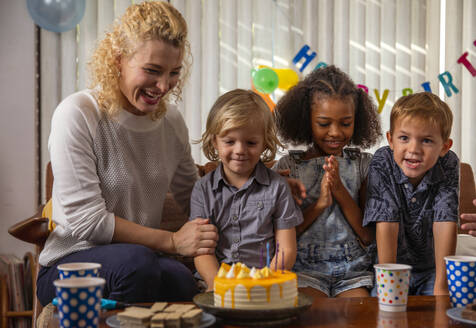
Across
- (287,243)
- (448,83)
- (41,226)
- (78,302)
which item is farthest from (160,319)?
(448,83)

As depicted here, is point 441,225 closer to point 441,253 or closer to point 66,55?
point 441,253

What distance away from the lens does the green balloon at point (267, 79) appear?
3.42 meters

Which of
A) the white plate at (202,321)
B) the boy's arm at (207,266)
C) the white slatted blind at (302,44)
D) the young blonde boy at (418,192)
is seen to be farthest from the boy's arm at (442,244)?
the white slatted blind at (302,44)

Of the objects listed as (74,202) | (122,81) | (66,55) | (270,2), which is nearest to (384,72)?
(270,2)

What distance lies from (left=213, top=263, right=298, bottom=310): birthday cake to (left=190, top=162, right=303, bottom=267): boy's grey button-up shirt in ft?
1.89

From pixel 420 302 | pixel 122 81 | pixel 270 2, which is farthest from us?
pixel 270 2

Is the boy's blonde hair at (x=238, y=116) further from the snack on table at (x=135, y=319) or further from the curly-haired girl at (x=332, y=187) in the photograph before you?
the snack on table at (x=135, y=319)

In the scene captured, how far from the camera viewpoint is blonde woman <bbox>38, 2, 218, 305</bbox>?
1720mm

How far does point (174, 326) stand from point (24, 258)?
2393 millimetres

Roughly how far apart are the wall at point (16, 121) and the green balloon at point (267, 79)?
1.38m

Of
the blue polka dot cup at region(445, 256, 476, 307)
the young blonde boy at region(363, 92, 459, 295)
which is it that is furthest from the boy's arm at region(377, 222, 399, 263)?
the blue polka dot cup at region(445, 256, 476, 307)

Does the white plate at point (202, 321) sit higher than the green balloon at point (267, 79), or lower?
lower

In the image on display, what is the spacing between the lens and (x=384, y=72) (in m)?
3.83

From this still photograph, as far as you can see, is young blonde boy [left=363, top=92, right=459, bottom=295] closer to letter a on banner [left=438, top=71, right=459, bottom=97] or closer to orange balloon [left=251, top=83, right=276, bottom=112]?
orange balloon [left=251, top=83, right=276, bottom=112]
